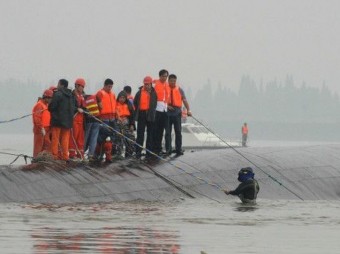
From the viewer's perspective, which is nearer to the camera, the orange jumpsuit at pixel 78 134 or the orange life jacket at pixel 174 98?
the orange jumpsuit at pixel 78 134

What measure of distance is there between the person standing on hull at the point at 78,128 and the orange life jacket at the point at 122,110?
1965 millimetres

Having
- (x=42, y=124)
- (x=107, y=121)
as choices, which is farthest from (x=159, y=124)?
(x=42, y=124)

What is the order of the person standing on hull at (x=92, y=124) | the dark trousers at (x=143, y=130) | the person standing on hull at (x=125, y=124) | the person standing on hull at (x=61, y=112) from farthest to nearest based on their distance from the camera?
the dark trousers at (x=143, y=130) < the person standing on hull at (x=125, y=124) < the person standing on hull at (x=92, y=124) < the person standing on hull at (x=61, y=112)

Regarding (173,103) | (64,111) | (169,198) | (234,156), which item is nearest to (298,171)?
(234,156)

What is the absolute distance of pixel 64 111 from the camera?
2814 centimetres

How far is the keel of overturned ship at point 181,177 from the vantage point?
26.4m

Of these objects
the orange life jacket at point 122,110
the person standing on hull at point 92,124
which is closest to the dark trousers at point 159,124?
the orange life jacket at point 122,110

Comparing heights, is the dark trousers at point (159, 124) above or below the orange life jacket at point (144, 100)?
below

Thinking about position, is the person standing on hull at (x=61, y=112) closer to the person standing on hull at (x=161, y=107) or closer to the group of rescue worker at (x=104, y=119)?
the group of rescue worker at (x=104, y=119)

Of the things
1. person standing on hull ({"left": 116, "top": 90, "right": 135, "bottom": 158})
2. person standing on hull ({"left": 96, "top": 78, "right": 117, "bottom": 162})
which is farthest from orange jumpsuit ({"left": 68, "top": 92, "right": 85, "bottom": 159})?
person standing on hull ({"left": 116, "top": 90, "right": 135, "bottom": 158})

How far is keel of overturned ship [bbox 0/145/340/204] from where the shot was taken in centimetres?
2644

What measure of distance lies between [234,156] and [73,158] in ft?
19.2

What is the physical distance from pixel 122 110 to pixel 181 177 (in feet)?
11.4

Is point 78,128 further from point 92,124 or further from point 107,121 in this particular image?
point 107,121
